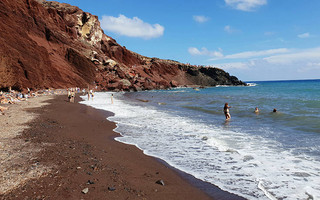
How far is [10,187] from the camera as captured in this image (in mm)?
3598

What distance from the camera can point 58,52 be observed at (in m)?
49.5

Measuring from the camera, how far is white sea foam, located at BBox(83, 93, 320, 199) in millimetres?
4449

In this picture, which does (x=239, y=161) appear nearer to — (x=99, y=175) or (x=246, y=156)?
(x=246, y=156)

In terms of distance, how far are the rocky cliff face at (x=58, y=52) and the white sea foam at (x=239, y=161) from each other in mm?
22734

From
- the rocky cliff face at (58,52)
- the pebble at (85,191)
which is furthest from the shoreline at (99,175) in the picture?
the rocky cliff face at (58,52)

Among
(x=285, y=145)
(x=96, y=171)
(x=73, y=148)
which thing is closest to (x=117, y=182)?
(x=96, y=171)

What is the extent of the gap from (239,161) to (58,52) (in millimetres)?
53314

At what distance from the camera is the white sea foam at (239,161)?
14.6 ft

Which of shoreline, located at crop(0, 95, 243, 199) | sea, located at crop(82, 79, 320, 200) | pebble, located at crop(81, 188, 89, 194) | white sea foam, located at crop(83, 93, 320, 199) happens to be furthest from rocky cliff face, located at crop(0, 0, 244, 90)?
pebble, located at crop(81, 188, 89, 194)

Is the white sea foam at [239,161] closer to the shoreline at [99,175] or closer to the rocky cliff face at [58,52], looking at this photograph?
the shoreline at [99,175]

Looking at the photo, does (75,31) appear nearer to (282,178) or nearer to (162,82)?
(162,82)

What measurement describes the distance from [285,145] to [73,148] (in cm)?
806

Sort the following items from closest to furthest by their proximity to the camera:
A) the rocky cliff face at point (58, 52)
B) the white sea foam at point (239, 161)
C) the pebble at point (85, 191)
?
the pebble at point (85, 191) → the white sea foam at point (239, 161) → the rocky cliff face at point (58, 52)

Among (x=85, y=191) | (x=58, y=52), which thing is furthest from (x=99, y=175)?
(x=58, y=52)
